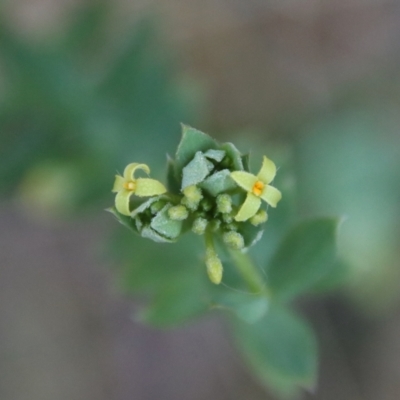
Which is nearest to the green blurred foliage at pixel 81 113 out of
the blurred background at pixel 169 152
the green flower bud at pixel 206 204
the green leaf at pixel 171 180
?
the blurred background at pixel 169 152

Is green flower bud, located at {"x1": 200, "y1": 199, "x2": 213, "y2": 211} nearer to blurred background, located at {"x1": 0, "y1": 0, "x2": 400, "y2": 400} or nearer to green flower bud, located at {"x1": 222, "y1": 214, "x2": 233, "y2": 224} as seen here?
green flower bud, located at {"x1": 222, "y1": 214, "x2": 233, "y2": 224}

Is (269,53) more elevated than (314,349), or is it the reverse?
(269,53)

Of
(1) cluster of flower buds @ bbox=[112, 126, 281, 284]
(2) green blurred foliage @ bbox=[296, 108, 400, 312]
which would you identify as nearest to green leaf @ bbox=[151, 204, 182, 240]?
(1) cluster of flower buds @ bbox=[112, 126, 281, 284]

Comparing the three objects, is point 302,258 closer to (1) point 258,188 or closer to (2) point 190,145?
(1) point 258,188

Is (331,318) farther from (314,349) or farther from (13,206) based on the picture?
(13,206)

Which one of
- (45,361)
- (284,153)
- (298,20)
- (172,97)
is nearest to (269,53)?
(298,20)

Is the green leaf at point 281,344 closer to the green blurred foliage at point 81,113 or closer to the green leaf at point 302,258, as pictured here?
the green leaf at point 302,258
